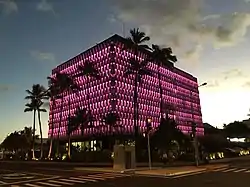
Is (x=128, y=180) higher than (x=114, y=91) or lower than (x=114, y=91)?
lower

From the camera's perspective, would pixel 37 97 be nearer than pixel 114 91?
Yes

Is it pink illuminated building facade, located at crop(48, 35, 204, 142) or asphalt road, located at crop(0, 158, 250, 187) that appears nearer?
asphalt road, located at crop(0, 158, 250, 187)

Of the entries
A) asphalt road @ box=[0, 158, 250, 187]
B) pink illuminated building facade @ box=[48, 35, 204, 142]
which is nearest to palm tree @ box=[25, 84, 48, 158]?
pink illuminated building facade @ box=[48, 35, 204, 142]

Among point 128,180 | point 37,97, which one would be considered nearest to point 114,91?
point 37,97

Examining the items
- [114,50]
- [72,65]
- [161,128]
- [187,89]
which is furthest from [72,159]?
[187,89]

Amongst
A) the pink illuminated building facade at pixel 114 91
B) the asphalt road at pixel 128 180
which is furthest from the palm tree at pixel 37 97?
the asphalt road at pixel 128 180

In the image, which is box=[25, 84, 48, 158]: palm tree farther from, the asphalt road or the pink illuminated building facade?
the asphalt road

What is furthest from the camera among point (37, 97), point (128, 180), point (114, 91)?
point (114, 91)

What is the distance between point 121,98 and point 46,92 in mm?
29050

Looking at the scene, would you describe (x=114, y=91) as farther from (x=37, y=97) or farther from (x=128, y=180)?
(x=128, y=180)

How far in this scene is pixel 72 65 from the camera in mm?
120812

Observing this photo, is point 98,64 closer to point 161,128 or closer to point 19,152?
point 19,152

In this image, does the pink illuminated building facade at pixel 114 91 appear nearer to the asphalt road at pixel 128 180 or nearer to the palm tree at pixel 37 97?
the palm tree at pixel 37 97

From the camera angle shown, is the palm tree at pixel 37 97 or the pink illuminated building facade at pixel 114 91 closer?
the palm tree at pixel 37 97
